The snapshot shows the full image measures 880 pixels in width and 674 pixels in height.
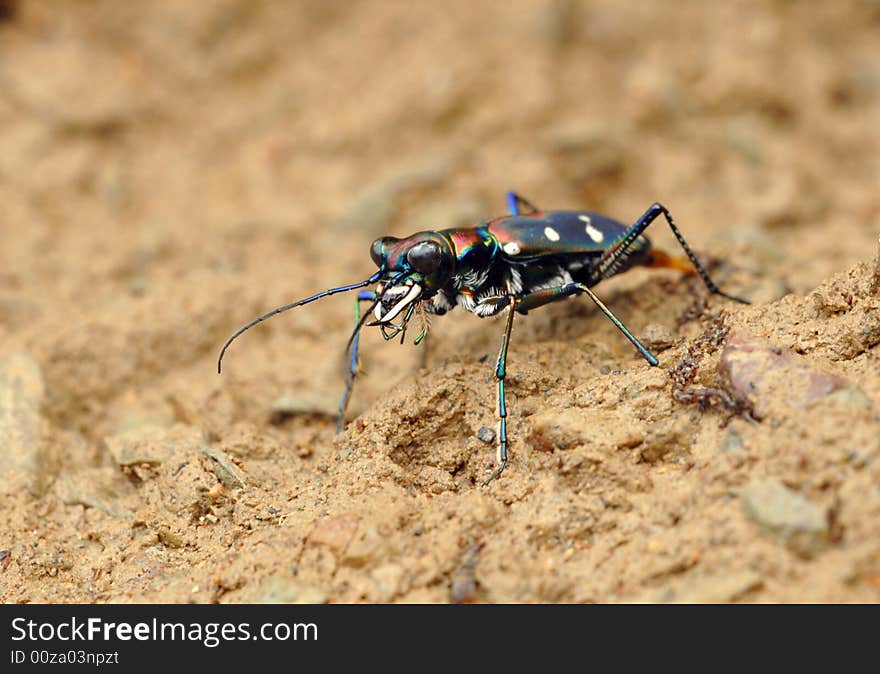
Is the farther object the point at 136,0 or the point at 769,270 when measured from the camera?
the point at 136,0

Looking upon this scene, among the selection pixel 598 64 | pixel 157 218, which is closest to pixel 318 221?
pixel 157 218

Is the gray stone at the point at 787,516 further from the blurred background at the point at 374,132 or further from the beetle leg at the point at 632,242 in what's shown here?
the blurred background at the point at 374,132

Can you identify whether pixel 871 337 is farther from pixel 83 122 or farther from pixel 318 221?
pixel 83 122

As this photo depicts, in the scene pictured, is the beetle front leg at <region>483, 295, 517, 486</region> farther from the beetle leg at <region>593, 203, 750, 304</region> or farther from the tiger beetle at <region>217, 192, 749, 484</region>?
the beetle leg at <region>593, 203, 750, 304</region>

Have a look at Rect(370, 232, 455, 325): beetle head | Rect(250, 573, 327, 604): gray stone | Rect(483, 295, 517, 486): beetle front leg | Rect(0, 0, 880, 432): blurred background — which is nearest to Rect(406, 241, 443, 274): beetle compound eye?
Rect(370, 232, 455, 325): beetle head

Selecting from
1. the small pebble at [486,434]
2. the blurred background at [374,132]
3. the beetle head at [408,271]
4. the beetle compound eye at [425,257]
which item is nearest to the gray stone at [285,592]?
the small pebble at [486,434]

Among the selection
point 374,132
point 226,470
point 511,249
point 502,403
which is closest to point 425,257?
point 511,249

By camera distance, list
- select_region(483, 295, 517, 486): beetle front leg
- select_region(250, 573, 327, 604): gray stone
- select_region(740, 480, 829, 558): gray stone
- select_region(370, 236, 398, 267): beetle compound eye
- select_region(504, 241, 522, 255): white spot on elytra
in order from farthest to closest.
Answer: select_region(504, 241, 522, 255): white spot on elytra < select_region(370, 236, 398, 267): beetle compound eye < select_region(483, 295, 517, 486): beetle front leg < select_region(250, 573, 327, 604): gray stone < select_region(740, 480, 829, 558): gray stone

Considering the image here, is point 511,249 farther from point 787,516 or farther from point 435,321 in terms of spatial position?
point 787,516
